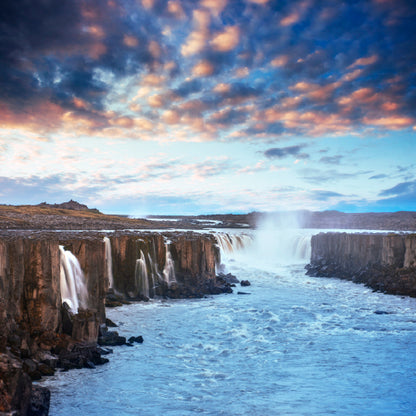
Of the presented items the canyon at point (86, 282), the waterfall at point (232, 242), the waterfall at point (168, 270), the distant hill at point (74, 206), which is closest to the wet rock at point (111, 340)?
the canyon at point (86, 282)

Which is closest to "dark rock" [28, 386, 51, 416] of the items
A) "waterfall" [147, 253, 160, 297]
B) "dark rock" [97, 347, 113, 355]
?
"dark rock" [97, 347, 113, 355]

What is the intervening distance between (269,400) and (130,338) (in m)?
7.25

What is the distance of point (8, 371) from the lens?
8.83 meters

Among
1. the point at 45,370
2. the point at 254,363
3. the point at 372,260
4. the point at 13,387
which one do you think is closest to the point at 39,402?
the point at 13,387

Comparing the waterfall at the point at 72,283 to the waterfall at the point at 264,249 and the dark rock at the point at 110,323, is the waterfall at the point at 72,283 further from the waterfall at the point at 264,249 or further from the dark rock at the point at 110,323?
the waterfall at the point at 264,249

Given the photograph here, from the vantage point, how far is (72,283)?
1792cm

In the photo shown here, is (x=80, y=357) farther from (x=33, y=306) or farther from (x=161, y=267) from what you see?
(x=161, y=267)

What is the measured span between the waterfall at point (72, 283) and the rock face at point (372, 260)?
2221cm

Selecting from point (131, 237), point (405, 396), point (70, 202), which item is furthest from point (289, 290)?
point (70, 202)

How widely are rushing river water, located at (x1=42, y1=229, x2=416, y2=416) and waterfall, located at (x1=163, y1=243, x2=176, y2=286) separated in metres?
4.15

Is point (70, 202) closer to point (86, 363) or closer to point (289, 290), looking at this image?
point (289, 290)

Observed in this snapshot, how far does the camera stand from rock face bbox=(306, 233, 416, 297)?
30750 millimetres

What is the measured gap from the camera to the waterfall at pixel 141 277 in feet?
88.8

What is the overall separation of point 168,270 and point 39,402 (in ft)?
67.8
